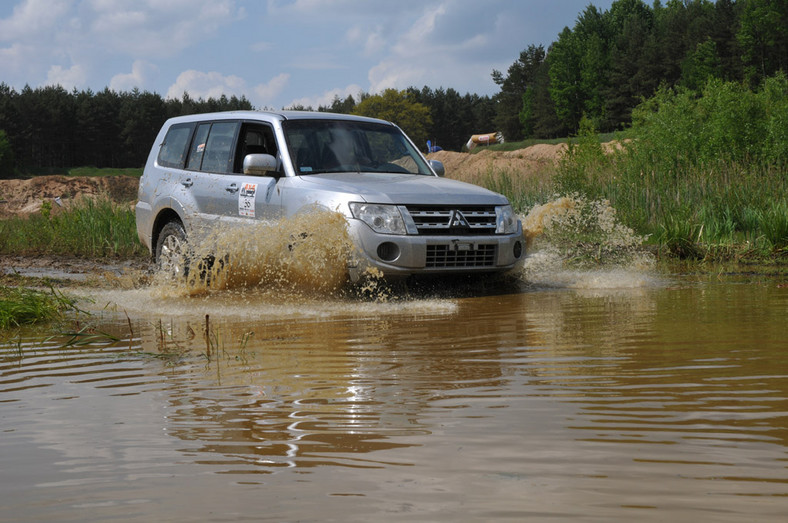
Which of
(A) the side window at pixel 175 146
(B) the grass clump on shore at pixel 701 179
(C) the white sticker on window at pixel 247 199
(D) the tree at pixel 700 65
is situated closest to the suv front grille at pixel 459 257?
(C) the white sticker on window at pixel 247 199

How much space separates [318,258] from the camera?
7703 mm

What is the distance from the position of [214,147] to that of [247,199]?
3.49ft

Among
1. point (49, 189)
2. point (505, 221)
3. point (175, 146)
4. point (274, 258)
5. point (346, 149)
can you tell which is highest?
point (49, 189)

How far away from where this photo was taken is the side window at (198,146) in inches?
380

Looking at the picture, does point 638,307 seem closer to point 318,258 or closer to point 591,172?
point 318,258

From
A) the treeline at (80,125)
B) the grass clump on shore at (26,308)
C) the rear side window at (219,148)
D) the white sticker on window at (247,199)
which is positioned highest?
the treeline at (80,125)

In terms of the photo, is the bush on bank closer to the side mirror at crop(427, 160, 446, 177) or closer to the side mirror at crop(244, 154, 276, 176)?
the side mirror at crop(427, 160, 446, 177)

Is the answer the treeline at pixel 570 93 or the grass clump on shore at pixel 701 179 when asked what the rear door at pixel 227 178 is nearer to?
the grass clump on shore at pixel 701 179

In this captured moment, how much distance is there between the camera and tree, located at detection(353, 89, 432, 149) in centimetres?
9356

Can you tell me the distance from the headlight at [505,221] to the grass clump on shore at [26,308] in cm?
375

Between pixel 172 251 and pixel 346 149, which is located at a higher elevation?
pixel 346 149

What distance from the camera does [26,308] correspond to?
271 inches

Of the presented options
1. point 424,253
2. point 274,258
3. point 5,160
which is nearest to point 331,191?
point 274,258

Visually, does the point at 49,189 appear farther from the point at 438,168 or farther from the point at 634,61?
the point at 634,61
